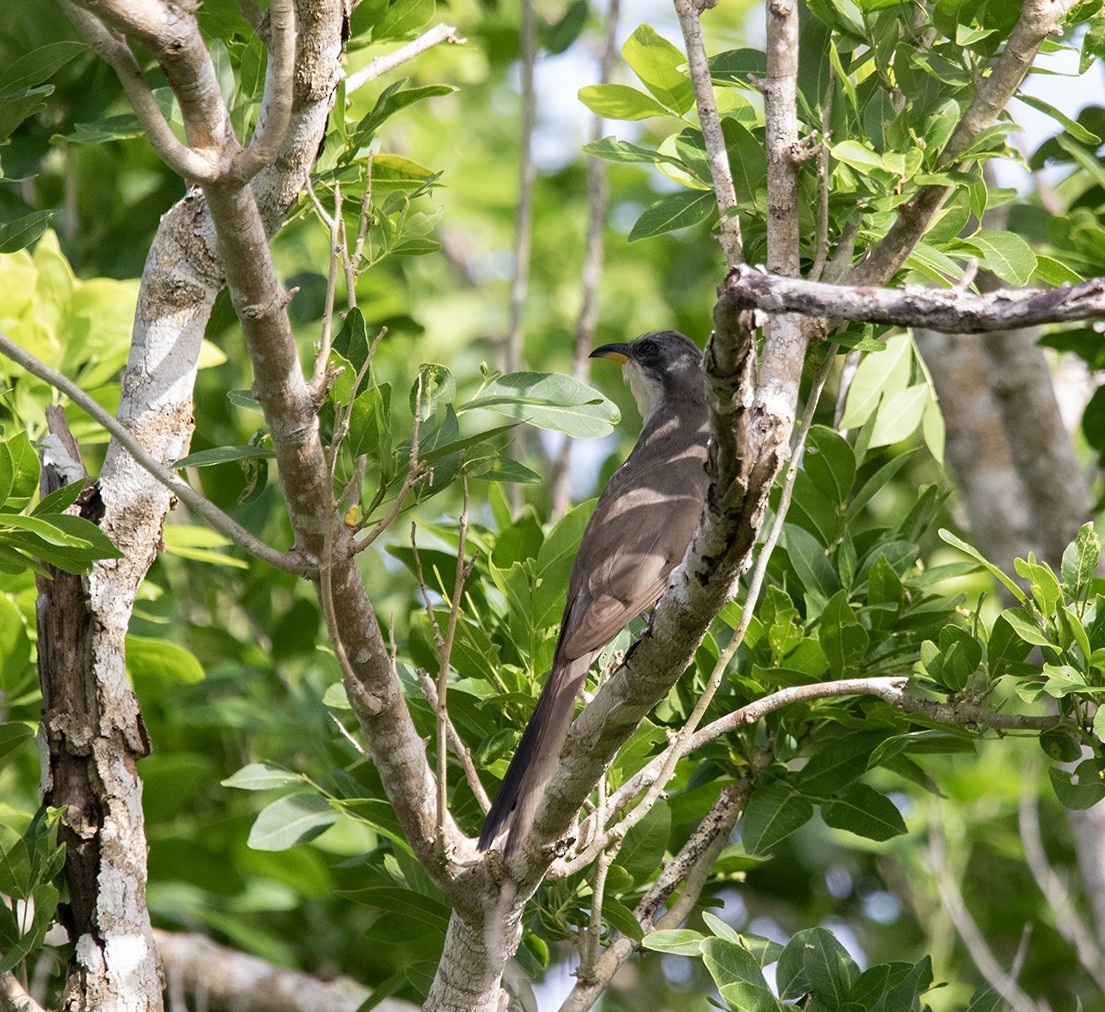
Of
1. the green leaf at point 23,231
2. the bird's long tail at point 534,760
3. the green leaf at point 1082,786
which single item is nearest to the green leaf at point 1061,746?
the green leaf at point 1082,786

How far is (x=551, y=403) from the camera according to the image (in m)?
3.16

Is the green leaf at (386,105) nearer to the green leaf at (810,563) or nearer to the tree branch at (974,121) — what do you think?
the tree branch at (974,121)

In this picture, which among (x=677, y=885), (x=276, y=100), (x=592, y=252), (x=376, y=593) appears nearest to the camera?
(x=276, y=100)

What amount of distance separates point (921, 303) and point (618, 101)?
1.94 metres

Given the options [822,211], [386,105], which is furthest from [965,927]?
[386,105]

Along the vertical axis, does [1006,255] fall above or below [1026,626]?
above

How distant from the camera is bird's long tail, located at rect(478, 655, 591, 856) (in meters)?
3.08

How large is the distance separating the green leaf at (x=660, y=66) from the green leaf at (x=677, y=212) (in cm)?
26

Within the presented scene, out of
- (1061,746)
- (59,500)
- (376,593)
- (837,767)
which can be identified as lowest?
(376,593)

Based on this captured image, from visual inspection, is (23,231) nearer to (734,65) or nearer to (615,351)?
(734,65)

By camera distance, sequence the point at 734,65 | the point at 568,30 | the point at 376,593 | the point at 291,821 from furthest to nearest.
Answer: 1. the point at 376,593
2. the point at 568,30
3. the point at 291,821
4. the point at 734,65

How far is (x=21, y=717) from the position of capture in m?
4.17

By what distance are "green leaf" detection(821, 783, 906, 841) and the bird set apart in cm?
84

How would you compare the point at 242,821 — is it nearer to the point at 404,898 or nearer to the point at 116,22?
the point at 404,898
